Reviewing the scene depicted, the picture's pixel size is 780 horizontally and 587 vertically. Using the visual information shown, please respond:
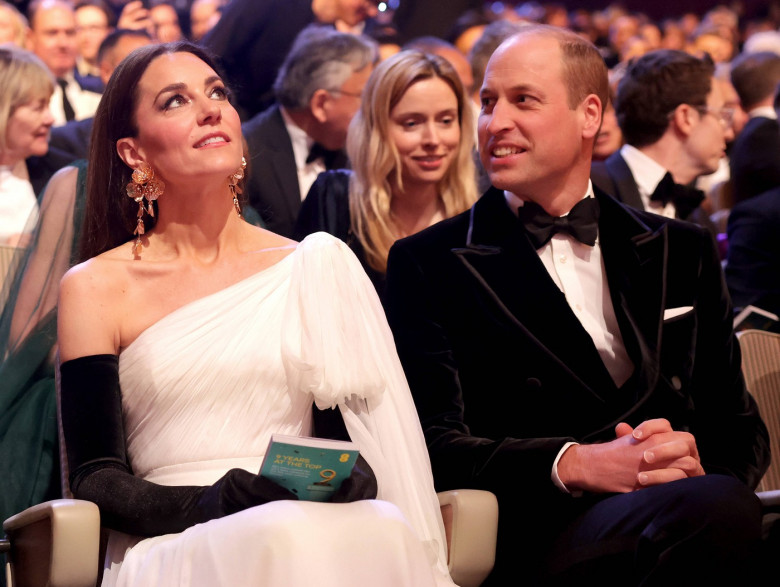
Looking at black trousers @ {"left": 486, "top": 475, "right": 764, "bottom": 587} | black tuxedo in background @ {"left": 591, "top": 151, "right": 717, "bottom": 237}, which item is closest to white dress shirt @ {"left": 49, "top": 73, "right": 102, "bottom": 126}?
black tuxedo in background @ {"left": 591, "top": 151, "right": 717, "bottom": 237}

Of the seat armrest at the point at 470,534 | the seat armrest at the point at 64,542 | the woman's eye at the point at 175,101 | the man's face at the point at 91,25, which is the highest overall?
the man's face at the point at 91,25

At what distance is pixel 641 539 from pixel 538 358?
0.59m

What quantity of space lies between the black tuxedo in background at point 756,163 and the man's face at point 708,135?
88 centimetres

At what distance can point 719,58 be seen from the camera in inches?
374

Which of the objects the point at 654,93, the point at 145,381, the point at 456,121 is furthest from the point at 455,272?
the point at 654,93

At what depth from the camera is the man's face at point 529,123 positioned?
9.74ft

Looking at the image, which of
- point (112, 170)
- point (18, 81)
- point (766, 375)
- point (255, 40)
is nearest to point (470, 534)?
point (112, 170)

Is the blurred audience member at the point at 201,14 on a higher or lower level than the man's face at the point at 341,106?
higher

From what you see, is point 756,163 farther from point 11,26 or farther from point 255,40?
point 11,26

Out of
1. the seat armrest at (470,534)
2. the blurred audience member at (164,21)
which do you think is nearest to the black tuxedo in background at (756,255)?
the seat armrest at (470,534)

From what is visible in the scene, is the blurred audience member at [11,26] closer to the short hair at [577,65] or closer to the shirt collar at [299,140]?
the shirt collar at [299,140]

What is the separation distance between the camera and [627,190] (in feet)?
15.6

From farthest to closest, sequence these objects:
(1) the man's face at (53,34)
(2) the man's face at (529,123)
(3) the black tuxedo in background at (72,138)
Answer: (1) the man's face at (53,34)
(3) the black tuxedo in background at (72,138)
(2) the man's face at (529,123)

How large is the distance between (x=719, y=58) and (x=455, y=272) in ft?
24.5
